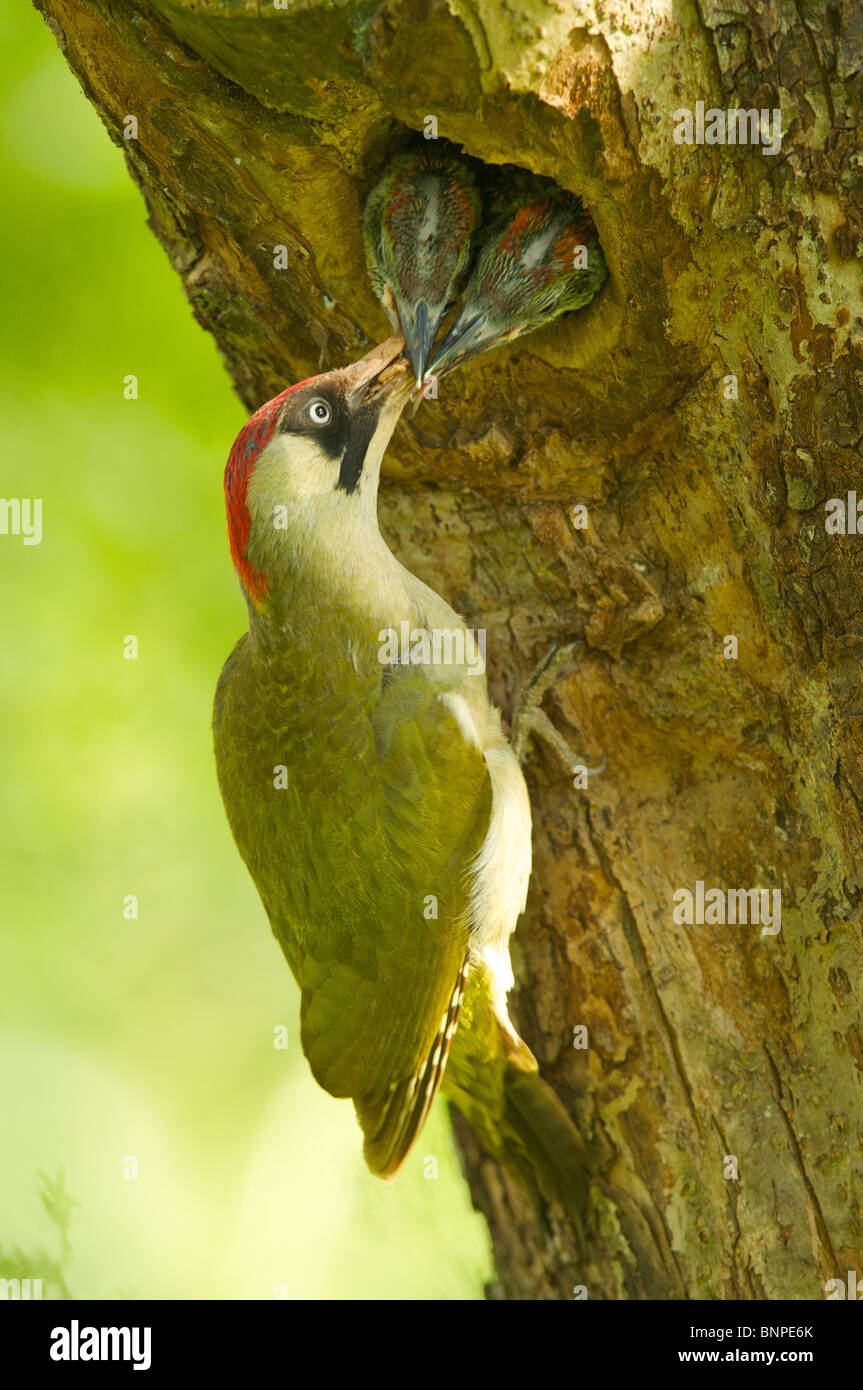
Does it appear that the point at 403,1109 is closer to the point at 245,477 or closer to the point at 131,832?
the point at 245,477

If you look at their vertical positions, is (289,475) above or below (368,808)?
above

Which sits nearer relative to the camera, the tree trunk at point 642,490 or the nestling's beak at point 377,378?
the tree trunk at point 642,490

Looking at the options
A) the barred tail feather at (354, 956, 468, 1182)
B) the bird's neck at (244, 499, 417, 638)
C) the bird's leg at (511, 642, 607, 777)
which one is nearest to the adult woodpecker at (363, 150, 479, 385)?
the bird's neck at (244, 499, 417, 638)

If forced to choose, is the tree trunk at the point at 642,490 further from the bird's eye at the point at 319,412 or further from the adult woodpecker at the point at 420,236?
the bird's eye at the point at 319,412

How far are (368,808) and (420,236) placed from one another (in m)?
1.39

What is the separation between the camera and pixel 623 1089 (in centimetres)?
302

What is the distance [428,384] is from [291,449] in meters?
0.36

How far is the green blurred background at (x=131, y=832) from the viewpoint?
3971 mm

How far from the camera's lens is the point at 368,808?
2854 mm

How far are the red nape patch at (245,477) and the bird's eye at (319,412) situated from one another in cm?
5

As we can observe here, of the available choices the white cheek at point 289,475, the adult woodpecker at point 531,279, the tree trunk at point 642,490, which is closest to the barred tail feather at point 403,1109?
the tree trunk at point 642,490

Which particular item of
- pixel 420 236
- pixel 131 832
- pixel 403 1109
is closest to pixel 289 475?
pixel 420 236

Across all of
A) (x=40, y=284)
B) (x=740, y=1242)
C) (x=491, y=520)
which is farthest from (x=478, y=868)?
(x=40, y=284)

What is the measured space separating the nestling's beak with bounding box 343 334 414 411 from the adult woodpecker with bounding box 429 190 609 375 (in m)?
0.12
